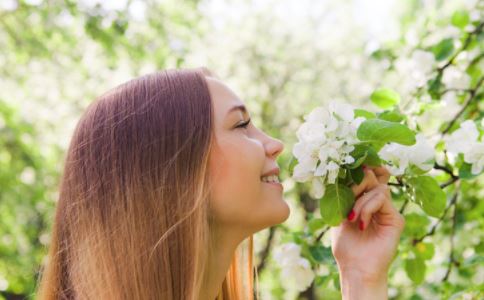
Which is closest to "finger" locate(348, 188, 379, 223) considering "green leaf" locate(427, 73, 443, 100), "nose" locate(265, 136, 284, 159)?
"nose" locate(265, 136, 284, 159)

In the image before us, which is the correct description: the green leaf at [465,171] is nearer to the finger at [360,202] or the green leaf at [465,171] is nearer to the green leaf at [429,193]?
the green leaf at [429,193]

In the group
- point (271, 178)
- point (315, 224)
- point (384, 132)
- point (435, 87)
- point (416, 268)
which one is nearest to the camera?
point (384, 132)

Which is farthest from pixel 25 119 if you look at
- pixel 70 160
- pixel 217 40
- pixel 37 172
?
pixel 70 160

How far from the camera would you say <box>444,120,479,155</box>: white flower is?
157 centimetres

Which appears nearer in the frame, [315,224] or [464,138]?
[464,138]

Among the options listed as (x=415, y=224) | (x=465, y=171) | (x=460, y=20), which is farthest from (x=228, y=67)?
(x=465, y=171)

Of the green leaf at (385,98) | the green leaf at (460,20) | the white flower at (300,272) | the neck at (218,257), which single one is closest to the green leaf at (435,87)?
the green leaf at (460,20)

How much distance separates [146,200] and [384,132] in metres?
0.54

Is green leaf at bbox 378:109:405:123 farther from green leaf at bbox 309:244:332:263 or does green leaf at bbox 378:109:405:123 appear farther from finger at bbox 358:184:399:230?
green leaf at bbox 309:244:332:263

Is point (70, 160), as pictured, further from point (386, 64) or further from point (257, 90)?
point (257, 90)

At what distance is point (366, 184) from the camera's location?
4.88 feet

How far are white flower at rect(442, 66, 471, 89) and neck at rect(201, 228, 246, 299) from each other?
1.02 metres

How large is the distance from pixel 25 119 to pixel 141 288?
24.3ft

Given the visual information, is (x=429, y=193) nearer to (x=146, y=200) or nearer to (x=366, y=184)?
(x=366, y=184)
